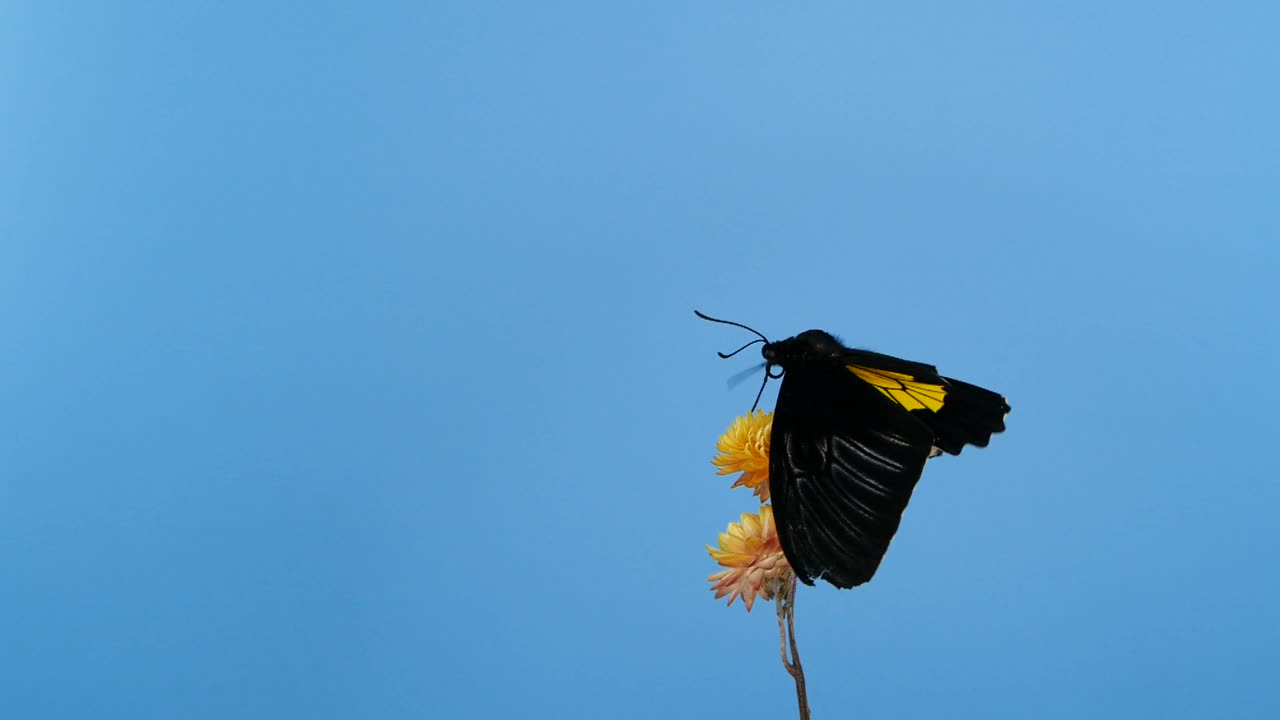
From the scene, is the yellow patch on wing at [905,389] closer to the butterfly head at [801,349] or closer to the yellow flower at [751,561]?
the butterfly head at [801,349]

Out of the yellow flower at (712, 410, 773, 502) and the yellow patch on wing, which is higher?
the yellow patch on wing

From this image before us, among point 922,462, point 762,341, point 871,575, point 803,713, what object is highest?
point 762,341

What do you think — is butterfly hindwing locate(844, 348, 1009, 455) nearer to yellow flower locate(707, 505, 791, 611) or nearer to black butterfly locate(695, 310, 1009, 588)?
black butterfly locate(695, 310, 1009, 588)

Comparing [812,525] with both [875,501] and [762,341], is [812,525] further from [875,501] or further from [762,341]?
[762,341]

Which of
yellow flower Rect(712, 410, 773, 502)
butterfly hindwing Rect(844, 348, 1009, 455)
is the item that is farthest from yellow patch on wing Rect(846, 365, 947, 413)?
yellow flower Rect(712, 410, 773, 502)

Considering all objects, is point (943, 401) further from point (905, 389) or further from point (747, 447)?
point (747, 447)

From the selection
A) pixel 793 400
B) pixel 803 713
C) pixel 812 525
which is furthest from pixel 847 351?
pixel 803 713

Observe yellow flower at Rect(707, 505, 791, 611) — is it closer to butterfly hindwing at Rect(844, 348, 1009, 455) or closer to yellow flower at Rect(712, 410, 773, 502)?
yellow flower at Rect(712, 410, 773, 502)

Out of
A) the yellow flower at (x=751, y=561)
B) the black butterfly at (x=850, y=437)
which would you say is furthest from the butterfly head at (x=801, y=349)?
the yellow flower at (x=751, y=561)

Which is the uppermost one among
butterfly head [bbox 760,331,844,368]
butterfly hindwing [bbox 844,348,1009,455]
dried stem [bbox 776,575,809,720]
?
butterfly head [bbox 760,331,844,368]
